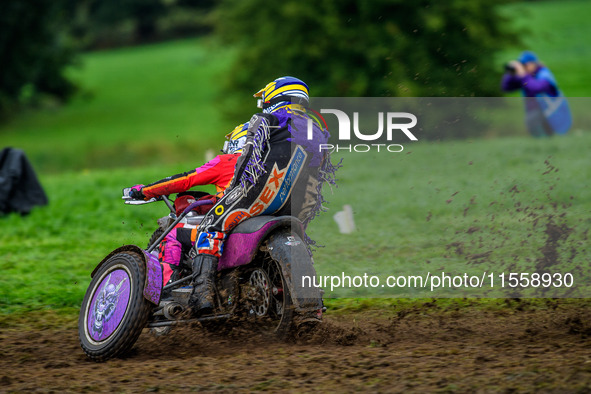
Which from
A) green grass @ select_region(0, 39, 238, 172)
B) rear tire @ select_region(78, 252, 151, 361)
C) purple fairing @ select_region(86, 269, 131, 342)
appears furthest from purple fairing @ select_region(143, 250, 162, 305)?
green grass @ select_region(0, 39, 238, 172)

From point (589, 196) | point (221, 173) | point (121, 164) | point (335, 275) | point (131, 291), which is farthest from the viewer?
point (121, 164)

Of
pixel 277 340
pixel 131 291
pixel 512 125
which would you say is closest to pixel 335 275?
pixel 277 340

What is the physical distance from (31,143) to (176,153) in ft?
36.6

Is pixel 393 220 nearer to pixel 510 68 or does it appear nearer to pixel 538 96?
pixel 538 96

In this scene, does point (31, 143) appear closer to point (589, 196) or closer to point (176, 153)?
point (176, 153)

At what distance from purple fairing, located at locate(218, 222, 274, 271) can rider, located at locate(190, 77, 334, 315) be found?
0.19 ft

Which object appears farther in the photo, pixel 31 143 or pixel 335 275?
pixel 31 143

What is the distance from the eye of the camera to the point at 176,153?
35.5 m

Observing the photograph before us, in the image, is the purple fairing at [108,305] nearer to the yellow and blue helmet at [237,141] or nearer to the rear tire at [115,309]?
the rear tire at [115,309]

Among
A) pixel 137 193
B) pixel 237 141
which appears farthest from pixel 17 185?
pixel 237 141

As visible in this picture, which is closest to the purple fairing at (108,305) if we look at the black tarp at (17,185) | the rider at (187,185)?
the rider at (187,185)

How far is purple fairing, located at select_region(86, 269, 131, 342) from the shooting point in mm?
6160

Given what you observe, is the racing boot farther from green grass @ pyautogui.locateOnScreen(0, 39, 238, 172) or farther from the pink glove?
green grass @ pyautogui.locateOnScreen(0, 39, 238, 172)

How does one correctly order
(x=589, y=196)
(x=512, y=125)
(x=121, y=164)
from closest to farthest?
(x=589, y=196) < (x=512, y=125) < (x=121, y=164)
